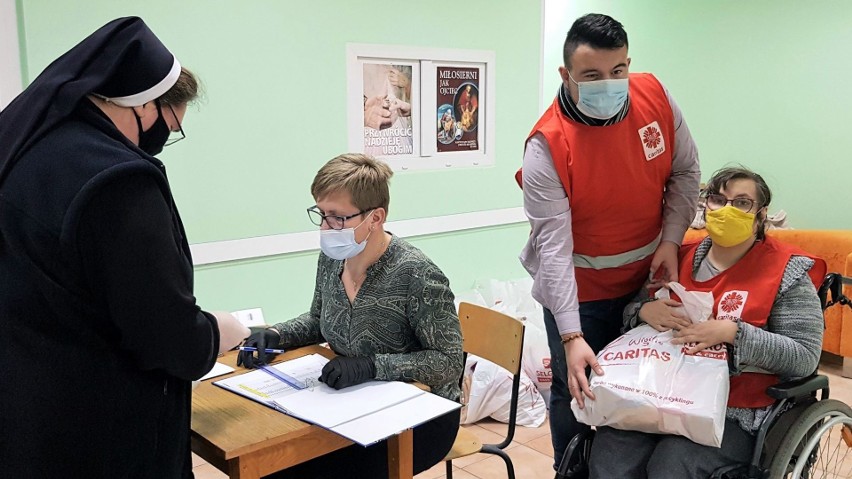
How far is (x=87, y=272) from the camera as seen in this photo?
1222 millimetres

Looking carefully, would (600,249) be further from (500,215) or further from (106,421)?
(500,215)

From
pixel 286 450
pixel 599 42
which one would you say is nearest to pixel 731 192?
pixel 599 42

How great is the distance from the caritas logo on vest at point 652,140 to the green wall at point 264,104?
1951 millimetres

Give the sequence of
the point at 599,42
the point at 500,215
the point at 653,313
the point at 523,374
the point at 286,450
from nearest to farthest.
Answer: the point at 286,450 → the point at 599,42 → the point at 653,313 → the point at 523,374 → the point at 500,215

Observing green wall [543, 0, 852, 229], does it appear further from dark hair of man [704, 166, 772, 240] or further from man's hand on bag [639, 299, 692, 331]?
man's hand on bag [639, 299, 692, 331]

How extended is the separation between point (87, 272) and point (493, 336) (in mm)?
1414

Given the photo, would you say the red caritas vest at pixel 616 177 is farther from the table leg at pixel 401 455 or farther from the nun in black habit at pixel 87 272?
the nun in black habit at pixel 87 272

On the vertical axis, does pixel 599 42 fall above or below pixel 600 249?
above

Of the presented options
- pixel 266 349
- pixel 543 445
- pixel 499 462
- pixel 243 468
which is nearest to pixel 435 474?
pixel 499 462

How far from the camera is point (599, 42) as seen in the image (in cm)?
180

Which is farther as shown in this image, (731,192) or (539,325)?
(539,325)

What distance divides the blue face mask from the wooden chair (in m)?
0.70

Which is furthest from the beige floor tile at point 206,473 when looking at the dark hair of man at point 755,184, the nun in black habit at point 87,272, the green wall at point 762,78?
the green wall at point 762,78

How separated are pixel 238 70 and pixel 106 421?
88.9 inches
